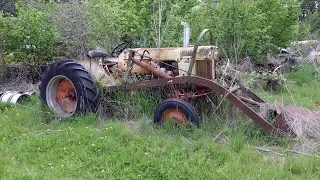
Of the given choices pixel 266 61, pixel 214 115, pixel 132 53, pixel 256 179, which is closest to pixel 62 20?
pixel 132 53

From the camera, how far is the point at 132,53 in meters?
5.38

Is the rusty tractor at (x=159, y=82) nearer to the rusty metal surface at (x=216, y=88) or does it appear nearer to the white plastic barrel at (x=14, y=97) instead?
the rusty metal surface at (x=216, y=88)

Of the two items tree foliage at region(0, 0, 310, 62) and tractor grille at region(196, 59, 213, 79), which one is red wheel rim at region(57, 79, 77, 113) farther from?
tractor grille at region(196, 59, 213, 79)

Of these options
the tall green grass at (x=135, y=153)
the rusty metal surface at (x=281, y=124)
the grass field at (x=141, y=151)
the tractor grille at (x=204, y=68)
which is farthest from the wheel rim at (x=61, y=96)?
the rusty metal surface at (x=281, y=124)

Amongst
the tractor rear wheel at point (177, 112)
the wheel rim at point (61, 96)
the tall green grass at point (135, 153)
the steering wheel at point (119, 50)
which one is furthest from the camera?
the steering wheel at point (119, 50)

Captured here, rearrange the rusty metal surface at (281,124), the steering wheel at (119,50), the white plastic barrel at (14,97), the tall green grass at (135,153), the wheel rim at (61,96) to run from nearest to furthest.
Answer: the tall green grass at (135,153)
the rusty metal surface at (281,124)
the wheel rim at (61,96)
the white plastic barrel at (14,97)
the steering wheel at (119,50)

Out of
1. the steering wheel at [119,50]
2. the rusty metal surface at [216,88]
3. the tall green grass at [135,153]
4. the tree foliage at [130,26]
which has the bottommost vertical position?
the tall green grass at [135,153]

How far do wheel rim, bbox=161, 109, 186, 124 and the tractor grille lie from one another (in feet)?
2.70

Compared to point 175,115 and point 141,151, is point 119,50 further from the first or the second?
point 141,151

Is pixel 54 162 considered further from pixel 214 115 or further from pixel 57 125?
pixel 214 115

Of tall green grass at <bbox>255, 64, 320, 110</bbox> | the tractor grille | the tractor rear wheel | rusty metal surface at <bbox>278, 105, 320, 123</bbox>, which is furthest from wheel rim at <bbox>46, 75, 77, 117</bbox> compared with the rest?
tall green grass at <bbox>255, 64, 320, 110</bbox>

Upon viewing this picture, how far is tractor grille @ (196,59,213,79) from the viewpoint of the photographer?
16.6ft

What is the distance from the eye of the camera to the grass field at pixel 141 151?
365 centimetres

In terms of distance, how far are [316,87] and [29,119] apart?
6.38 meters
